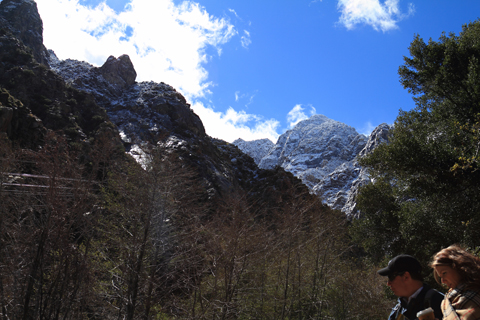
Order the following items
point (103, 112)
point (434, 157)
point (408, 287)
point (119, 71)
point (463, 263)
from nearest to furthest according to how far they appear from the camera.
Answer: point (463, 263), point (408, 287), point (434, 157), point (103, 112), point (119, 71)

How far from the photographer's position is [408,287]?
8.26 ft

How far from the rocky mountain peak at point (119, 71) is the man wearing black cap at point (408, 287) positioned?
71.7 m

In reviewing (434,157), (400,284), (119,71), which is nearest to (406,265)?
(400,284)

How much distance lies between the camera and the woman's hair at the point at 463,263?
6.27 ft

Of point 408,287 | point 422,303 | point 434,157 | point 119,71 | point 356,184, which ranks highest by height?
point 119,71

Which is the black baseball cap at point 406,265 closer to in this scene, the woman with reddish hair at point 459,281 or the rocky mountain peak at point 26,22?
the woman with reddish hair at point 459,281

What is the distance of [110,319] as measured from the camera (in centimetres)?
955

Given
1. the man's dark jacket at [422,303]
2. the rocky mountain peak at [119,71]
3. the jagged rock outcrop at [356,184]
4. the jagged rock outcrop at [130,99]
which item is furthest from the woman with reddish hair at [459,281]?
the rocky mountain peak at [119,71]

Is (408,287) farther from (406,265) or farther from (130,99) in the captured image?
(130,99)

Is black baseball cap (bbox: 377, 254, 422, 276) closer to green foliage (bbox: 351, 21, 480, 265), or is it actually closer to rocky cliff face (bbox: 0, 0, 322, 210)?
green foliage (bbox: 351, 21, 480, 265)

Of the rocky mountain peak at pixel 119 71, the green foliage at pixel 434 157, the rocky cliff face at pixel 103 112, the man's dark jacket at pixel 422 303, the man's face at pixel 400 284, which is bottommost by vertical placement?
the man's dark jacket at pixel 422 303

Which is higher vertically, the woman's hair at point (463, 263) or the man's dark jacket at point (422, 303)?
the woman's hair at point (463, 263)

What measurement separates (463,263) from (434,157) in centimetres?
647

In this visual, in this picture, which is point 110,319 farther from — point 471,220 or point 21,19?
point 21,19
